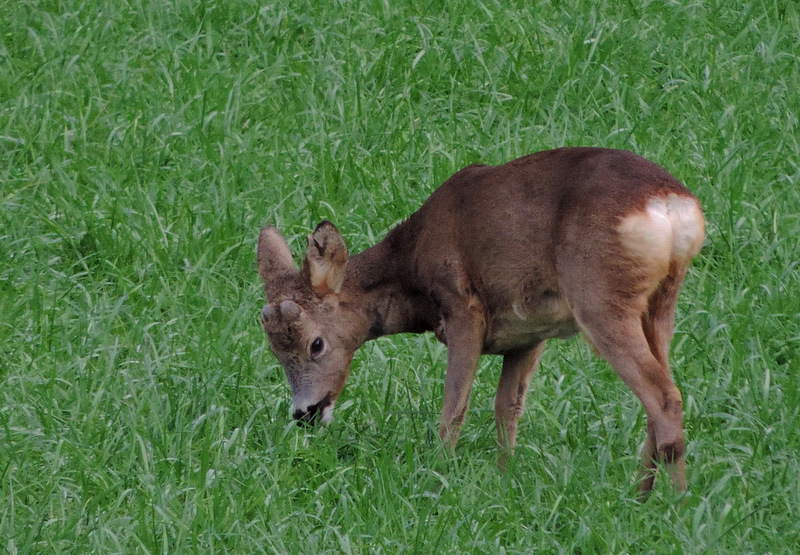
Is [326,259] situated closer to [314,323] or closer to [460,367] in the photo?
[314,323]

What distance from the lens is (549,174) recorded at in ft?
17.1

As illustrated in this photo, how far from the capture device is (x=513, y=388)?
5.57m

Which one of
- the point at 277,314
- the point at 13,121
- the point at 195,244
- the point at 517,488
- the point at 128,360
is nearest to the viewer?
the point at 517,488

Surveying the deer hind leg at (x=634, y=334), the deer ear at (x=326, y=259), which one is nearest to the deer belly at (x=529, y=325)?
the deer hind leg at (x=634, y=334)

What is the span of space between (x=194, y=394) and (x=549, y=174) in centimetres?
179

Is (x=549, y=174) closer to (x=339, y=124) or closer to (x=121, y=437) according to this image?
(x=121, y=437)

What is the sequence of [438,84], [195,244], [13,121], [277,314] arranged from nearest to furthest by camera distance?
[277,314] < [195,244] < [13,121] < [438,84]

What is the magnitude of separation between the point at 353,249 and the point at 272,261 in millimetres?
1231

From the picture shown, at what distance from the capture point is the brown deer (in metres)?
4.78

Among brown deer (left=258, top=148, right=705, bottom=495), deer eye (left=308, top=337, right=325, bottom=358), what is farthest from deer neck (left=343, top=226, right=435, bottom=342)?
deer eye (left=308, top=337, right=325, bottom=358)

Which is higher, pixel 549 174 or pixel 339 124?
pixel 549 174

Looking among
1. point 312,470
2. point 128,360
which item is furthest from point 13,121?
point 312,470

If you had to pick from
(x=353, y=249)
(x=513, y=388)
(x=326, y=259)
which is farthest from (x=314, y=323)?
(x=353, y=249)

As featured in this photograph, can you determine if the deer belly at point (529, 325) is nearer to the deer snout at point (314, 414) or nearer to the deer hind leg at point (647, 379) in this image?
the deer hind leg at point (647, 379)
